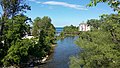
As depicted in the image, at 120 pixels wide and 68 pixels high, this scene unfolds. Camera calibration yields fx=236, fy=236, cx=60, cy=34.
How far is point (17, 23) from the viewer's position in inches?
1679

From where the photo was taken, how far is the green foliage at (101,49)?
75.4 ft

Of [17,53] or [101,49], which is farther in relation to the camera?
[17,53]

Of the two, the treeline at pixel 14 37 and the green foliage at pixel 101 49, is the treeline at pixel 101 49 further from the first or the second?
the treeline at pixel 14 37

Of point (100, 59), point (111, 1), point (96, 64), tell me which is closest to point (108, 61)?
point (100, 59)

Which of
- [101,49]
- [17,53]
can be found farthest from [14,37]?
[101,49]

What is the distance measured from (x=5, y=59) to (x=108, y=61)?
20.1 meters

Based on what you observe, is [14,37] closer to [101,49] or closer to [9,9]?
[9,9]

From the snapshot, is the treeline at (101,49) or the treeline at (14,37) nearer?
the treeline at (101,49)

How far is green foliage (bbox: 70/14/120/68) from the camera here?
23.0 metres

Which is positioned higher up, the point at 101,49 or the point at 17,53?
the point at 101,49

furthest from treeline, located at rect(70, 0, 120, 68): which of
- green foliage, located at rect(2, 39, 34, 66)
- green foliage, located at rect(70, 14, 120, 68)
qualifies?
green foliage, located at rect(2, 39, 34, 66)

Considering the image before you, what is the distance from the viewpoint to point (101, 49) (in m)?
27.1

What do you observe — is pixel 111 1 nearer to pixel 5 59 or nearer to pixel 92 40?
pixel 92 40

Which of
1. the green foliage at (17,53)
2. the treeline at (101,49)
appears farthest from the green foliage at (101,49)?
the green foliage at (17,53)
